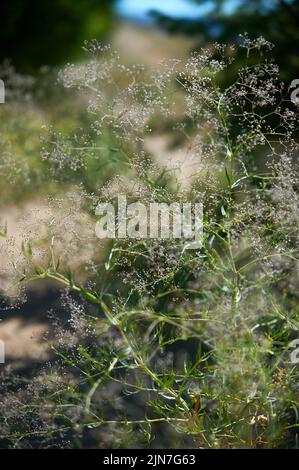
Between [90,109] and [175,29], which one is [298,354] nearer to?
[90,109]

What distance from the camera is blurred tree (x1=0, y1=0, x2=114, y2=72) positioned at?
664 cm

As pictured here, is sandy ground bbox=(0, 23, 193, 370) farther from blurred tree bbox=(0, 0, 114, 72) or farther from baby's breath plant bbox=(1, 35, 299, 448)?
blurred tree bbox=(0, 0, 114, 72)

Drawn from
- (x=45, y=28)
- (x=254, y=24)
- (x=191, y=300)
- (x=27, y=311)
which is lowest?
(x=27, y=311)

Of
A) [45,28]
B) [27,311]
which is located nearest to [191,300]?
[27,311]

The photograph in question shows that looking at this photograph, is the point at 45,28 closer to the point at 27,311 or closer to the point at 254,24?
the point at 254,24

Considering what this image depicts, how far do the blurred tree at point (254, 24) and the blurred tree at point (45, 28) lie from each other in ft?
10.5

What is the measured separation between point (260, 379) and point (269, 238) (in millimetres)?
410

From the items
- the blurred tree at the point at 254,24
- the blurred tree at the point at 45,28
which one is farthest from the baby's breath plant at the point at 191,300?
the blurred tree at the point at 45,28

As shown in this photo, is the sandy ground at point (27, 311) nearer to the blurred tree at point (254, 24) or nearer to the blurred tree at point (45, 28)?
the blurred tree at point (254, 24)

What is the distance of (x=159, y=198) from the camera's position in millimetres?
1795

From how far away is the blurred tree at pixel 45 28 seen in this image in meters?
6.64

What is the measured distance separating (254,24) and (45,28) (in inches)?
151

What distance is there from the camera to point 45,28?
6.86 metres

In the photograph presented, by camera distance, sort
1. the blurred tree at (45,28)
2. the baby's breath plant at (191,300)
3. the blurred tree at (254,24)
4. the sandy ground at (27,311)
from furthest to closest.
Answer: the blurred tree at (45,28)
the blurred tree at (254,24)
the sandy ground at (27,311)
the baby's breath plant at (191,300)
